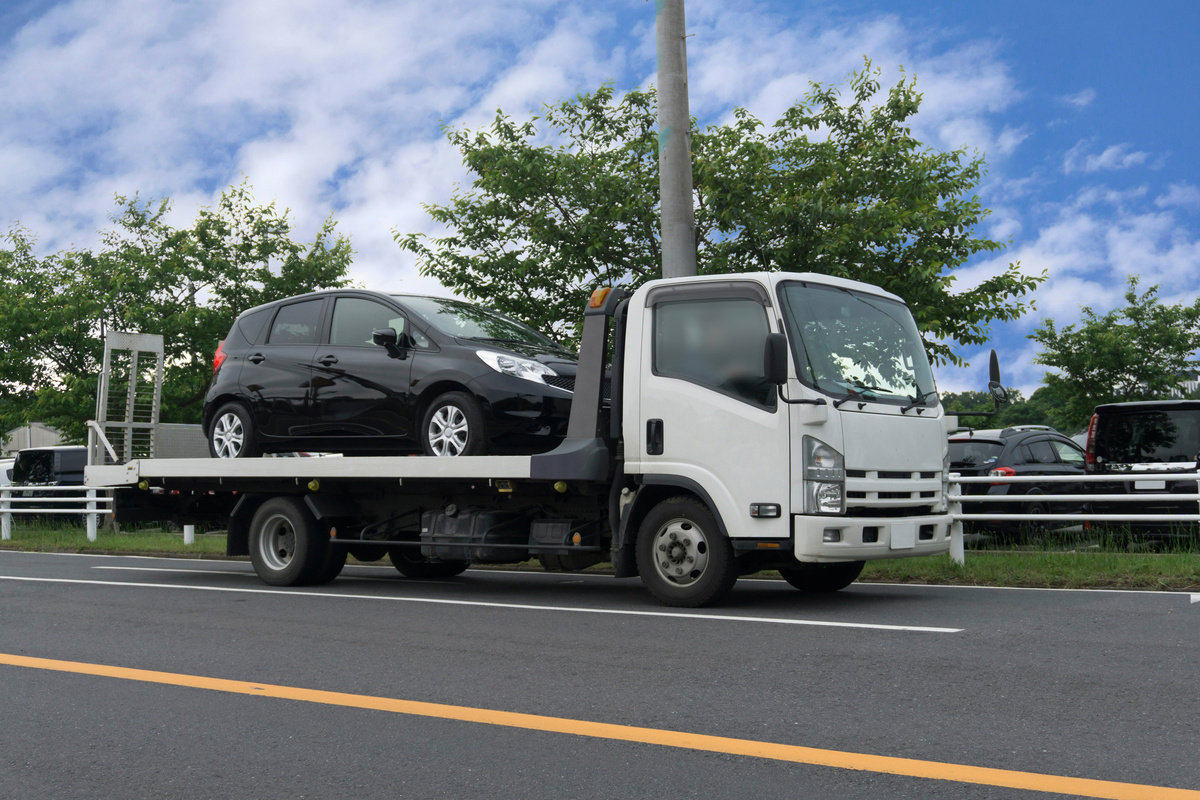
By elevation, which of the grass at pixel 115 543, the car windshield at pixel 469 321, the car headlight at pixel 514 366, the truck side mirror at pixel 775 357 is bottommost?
→ the grass at pixel 115 543

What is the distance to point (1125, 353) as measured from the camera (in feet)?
116

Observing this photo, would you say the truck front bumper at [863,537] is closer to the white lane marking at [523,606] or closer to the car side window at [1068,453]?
the white lane marking at [523,606]

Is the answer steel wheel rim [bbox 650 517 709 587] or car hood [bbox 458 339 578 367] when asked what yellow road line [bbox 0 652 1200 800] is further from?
car hood [bbox 458 339 578 367]

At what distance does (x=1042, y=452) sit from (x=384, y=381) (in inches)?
386

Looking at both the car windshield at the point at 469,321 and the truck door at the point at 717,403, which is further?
the car windshield at the point at 469,321

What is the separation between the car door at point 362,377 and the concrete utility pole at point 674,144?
289cm

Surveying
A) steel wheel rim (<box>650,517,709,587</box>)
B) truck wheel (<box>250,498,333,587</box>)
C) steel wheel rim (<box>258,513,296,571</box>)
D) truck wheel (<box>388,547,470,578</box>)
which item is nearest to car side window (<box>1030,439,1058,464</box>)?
truck wheel (<box>388,547,470,578</box>)

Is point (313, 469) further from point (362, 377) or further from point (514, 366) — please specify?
point (514, 366)

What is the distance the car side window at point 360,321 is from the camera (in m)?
10.0

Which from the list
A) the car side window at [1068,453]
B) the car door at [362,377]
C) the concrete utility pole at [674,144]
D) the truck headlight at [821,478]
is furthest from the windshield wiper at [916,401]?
the car side window at [1068,453]

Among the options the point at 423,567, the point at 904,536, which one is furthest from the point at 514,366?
the point at 423,567

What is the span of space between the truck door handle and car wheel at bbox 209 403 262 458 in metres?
4.21

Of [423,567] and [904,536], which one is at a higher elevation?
[904,536]

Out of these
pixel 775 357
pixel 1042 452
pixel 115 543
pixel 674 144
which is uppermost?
pixel 674 144
